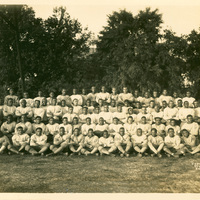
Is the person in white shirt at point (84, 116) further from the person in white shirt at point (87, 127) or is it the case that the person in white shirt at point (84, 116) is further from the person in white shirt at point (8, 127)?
the person in white shirt at point (8, 127)

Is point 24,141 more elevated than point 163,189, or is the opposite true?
point 24,141

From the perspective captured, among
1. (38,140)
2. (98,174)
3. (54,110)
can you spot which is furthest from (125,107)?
(98,174)

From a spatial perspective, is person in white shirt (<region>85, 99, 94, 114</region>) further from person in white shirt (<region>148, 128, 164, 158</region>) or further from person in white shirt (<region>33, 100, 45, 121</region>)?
person in white shirt (<region>148, 128, 164, 158</region>)

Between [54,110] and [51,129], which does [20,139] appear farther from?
[54,110]

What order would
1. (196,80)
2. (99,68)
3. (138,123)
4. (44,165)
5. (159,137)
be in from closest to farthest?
(44,165)
(159,137)
(138,123)
(196,80)
(99,68)

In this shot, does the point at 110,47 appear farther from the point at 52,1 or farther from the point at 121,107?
the point at 52,1

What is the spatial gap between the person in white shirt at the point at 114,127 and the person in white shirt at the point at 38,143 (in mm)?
1993

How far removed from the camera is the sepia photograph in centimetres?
645

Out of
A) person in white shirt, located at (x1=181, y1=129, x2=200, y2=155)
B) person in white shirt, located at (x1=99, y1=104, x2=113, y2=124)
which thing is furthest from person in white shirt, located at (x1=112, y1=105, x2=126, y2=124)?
person in white shirt, located at (x1=181, y1=129, x2=200, y2=155)

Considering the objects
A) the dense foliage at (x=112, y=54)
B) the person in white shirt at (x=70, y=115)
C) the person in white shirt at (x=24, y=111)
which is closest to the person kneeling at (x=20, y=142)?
the person in white shirt at (x=24, y=111)

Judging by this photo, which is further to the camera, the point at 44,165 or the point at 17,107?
the point at 17,107

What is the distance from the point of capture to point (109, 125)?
921 centimetres

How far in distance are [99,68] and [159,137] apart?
7.04m
